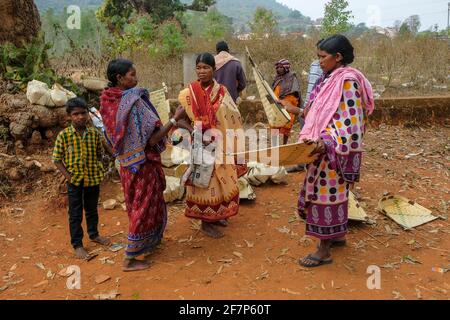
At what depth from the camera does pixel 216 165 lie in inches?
142

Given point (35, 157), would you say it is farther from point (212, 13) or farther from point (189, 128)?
point (212, 13)

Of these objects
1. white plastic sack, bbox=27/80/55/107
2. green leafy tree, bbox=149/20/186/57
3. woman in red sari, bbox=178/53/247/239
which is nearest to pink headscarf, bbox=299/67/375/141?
woman in red sari, bbox=178/53/247/239

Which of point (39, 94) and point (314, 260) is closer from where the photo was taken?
point (314, 260)

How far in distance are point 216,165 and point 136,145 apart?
0.82 m

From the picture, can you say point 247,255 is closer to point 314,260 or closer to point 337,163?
point 314,260

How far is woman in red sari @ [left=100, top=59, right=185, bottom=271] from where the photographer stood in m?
3.04

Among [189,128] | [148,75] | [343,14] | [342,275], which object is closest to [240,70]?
[189,128]

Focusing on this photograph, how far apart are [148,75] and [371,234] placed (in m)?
7.61

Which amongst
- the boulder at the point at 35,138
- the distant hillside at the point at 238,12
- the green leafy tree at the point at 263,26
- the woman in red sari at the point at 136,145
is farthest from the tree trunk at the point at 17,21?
the distant hillside at the point at 238,12

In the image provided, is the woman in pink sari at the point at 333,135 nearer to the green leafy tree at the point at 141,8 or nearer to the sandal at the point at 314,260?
the sandal at the point at 314,260

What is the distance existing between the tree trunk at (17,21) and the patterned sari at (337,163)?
15.6 feet

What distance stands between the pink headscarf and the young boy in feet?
5.98

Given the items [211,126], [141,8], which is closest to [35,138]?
[211,126]

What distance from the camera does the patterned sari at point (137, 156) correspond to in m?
3.06
